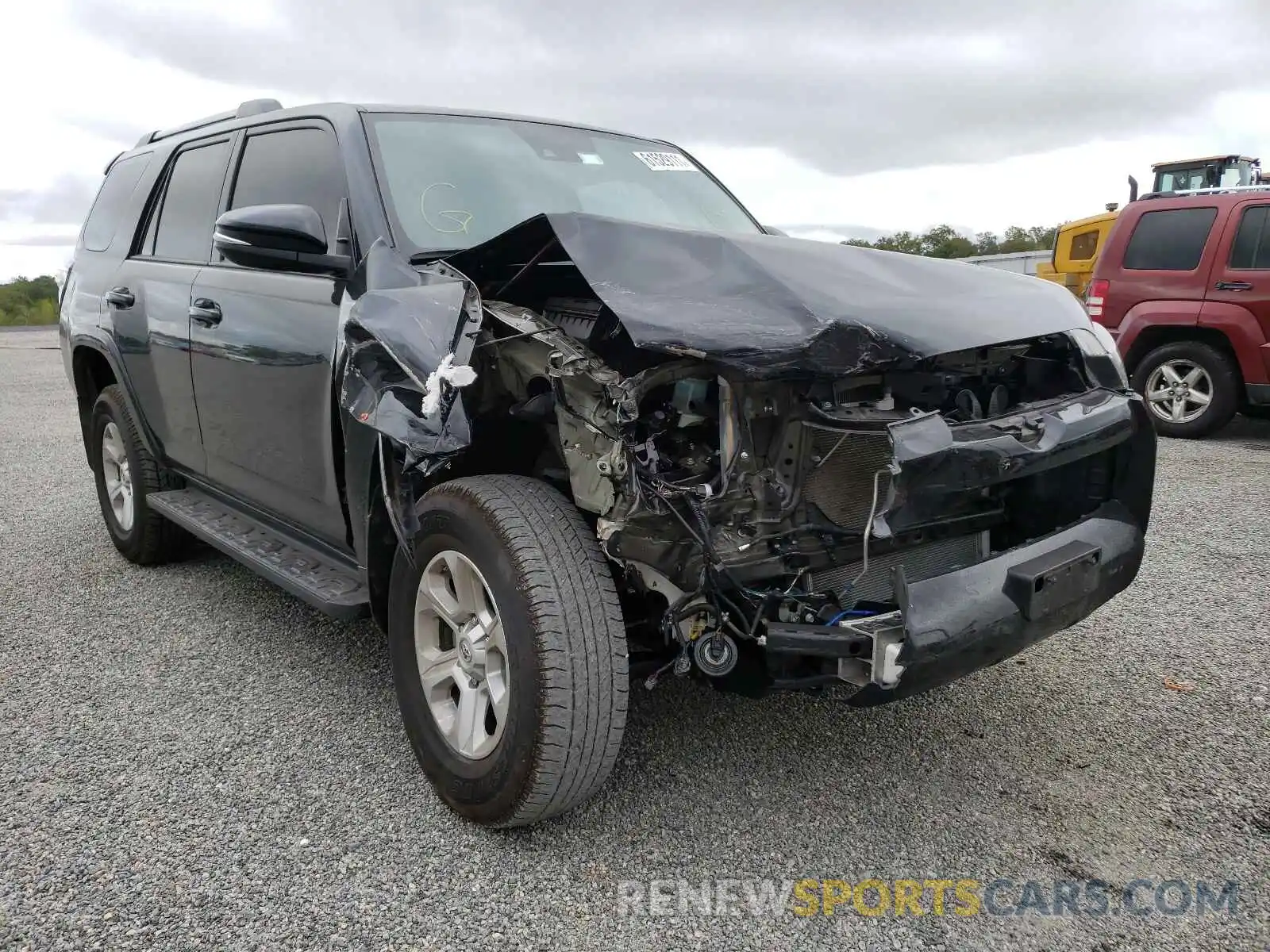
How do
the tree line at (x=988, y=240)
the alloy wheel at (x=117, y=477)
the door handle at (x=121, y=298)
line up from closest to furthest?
the door handle at (x=121, y=298), the alloy wheel at (x=117, y=477), the tree line at (x=988, y=240)

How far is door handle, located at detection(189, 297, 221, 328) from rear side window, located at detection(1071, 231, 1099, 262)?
408 inches

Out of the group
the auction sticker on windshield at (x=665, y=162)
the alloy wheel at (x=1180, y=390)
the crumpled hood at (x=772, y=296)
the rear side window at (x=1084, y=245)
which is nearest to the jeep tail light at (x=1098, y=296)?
the alloy wheel at (x=1180, y=390)

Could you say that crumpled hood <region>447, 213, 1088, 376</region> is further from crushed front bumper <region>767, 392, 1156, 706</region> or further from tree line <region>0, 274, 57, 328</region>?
tree line <region>0, 274, 57, 328</region>

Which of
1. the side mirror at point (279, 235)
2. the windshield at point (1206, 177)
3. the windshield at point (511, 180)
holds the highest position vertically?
the windshield at point (1206, 177)

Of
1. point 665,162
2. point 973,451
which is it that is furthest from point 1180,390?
point 973,451

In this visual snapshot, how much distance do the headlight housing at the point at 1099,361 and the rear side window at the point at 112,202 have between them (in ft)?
13.7

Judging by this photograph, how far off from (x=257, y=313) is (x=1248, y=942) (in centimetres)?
322

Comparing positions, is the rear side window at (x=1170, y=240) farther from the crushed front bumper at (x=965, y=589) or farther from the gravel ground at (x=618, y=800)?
the crushed front bumper at (x=965, y=589)

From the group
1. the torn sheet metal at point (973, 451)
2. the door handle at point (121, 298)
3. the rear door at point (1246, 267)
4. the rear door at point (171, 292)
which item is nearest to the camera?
the torn sheet metal at point (973, 451)

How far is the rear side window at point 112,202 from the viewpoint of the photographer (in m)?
4.59

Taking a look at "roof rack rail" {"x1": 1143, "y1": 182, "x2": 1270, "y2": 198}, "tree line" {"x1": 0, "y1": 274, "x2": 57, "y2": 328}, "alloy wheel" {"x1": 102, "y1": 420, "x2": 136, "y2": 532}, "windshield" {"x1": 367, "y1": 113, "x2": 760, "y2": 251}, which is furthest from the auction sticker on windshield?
"tree line" {"x1": 0, "y1": 274, "x2": 57, "y2": 328}

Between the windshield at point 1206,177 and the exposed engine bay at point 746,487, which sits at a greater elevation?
the windshield at point 1206,177

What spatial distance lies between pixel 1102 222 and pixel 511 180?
388 inches

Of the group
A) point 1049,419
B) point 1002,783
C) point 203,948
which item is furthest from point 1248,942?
point 203,948
